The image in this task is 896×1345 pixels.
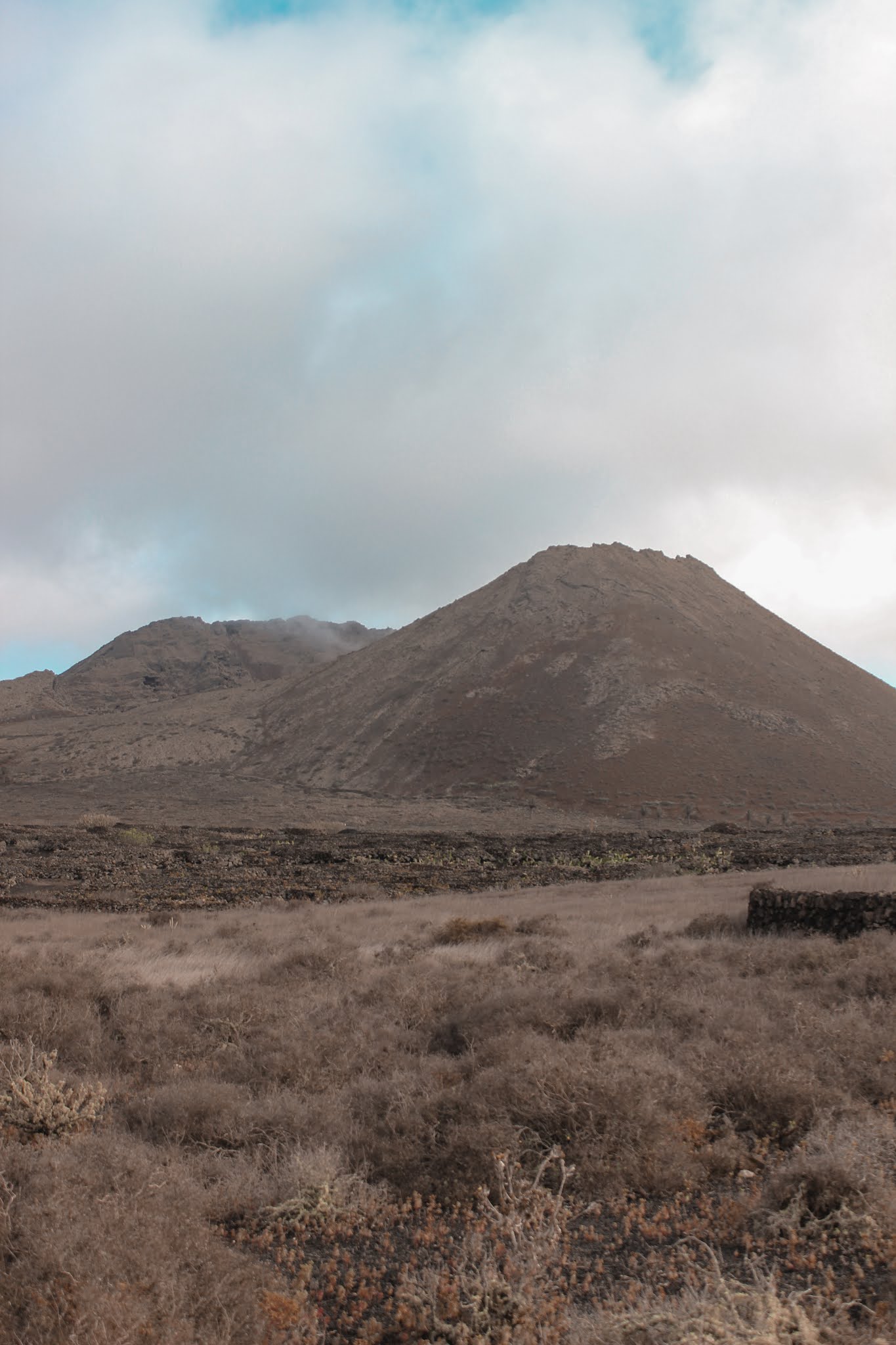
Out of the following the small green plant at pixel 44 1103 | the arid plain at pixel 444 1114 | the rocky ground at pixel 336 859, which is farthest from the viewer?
the rocky ground at pixel 336 859

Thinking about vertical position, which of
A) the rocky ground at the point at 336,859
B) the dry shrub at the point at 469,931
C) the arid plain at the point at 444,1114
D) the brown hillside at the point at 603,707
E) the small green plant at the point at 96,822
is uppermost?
the brown hillside at the point at 603,707

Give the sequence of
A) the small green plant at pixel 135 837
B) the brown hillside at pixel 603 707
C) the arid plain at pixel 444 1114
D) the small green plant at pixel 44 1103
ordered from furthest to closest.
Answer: the brown hillside at pixel 603 707 → the small green plant at pixel 135 837 → the small green plant at pixel 44 1103 → the arid plain at pixel 444 1114

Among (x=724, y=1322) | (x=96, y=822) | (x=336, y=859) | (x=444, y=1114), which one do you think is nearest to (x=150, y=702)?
(x=96, y=822)

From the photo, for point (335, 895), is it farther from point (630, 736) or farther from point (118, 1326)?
point (630, 736)

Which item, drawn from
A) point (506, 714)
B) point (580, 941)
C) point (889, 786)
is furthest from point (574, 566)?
point (580, 941)

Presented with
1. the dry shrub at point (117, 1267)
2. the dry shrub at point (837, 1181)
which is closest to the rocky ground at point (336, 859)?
the dry shrub at point (117, 1267)

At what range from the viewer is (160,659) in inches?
6206

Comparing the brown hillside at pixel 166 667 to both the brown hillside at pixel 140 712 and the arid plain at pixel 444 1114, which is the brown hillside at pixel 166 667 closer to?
the brown hillside at pixel 140 712

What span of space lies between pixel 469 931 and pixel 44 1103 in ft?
29.0

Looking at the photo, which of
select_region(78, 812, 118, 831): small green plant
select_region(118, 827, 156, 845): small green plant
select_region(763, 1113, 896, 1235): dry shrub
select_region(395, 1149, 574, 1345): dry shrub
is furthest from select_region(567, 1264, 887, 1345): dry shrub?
select_region(78, 812, 118, 831): small green plant

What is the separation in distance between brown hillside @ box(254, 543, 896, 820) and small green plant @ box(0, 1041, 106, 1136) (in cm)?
4648

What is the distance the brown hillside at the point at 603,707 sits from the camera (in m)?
55.4

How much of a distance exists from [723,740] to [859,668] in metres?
37.7

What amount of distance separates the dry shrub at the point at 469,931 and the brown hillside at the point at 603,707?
37568mm
